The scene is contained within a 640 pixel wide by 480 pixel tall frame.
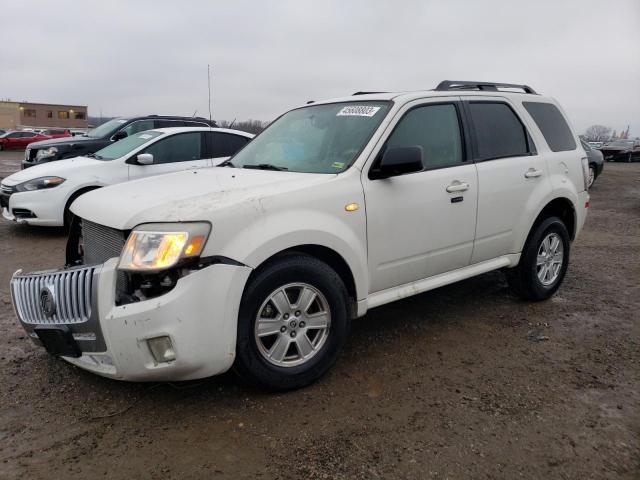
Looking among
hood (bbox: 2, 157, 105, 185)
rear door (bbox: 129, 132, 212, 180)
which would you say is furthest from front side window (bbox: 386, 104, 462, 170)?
hood (bbox: 2, 157, 105, 185)

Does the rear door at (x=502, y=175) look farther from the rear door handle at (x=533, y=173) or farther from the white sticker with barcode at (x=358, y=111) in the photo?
the white sticker with barcode at (x=358, y=111)

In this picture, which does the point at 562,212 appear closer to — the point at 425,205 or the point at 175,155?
the point at 425,205

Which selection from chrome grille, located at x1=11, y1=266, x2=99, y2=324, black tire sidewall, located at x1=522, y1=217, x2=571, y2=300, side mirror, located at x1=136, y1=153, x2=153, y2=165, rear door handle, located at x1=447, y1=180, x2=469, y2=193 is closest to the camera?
chrome grille, located at x1=11, y1=266, x2=99, y2=324

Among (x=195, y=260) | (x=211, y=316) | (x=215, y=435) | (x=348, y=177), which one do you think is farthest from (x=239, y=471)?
(x=348, y=177)

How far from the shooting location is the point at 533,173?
4488 millimetres

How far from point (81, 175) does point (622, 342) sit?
6863mm

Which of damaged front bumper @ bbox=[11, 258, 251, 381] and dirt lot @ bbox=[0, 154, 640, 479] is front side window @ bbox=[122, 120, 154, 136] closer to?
dirt lot @ bbox=[0, 154, 640, 479]

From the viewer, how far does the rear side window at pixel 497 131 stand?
4.23m

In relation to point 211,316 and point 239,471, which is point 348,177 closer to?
point 211,316

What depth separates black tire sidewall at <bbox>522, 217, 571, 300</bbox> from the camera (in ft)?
15.1

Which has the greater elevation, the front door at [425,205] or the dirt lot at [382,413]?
the front door at [425,205]

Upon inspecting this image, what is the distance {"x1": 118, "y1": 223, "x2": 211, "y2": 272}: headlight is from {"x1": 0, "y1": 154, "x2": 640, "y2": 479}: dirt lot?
2.99ft

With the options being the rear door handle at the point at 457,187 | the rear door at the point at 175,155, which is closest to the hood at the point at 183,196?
the rear door handle at the point at 457,187

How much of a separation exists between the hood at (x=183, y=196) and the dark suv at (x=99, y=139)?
6299 mm
